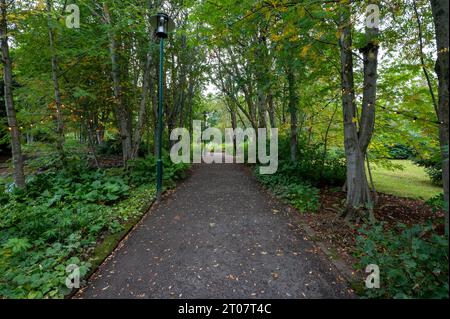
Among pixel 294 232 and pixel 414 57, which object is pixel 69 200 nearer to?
pixel 294 232

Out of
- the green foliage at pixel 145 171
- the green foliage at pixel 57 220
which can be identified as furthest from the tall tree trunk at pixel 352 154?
the green foliage at pixel 145 171

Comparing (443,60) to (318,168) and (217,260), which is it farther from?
(318,168)

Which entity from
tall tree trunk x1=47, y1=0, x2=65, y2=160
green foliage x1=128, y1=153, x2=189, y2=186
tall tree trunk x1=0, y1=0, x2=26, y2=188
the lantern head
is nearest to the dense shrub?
green foliage x1=128, y1=153, x2=189, y2=186

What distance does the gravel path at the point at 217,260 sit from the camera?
2.55m

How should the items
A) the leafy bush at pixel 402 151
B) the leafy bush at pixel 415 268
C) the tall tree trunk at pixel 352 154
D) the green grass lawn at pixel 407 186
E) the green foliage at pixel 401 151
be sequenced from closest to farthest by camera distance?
the leafy bush at pixel 415 268, the tall tree trunk at pixel 352 154, the leafy bush at pixel 402 151, the green foliage at pixel 401 151, the green grass lawn at pixel 407 186

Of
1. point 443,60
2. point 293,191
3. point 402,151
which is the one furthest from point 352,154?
point 402,151

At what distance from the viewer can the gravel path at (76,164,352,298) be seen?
2.55 m

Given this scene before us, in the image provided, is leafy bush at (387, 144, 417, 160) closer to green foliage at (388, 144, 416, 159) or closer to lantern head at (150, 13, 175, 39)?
green foliage at (388, 144, 416, 159)

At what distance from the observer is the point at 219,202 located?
227 inches

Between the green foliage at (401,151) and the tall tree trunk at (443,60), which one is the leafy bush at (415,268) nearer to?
the tall tree trunk at (443,60)

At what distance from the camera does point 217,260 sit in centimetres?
313

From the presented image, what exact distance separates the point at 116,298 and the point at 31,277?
1075 mm

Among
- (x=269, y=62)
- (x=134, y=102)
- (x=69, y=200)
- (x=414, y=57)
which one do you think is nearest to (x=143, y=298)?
(x=69, y=200)

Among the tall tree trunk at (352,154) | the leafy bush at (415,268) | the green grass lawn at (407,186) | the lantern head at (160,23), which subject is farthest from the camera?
the green grass lawn at (407,186)
